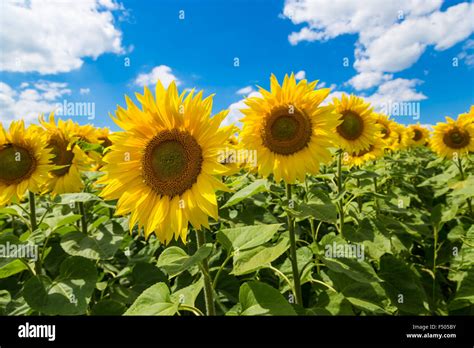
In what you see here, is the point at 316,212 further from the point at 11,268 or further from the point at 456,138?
the point at 456,138

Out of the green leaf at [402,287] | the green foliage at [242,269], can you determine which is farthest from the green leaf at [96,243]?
the green leaf at [402,287]

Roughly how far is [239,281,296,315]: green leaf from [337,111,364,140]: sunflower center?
294 cm

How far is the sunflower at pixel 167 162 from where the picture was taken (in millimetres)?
2012

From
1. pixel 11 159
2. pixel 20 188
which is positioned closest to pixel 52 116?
pixel 11 159

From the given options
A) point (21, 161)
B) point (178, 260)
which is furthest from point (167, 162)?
point (21, 161)

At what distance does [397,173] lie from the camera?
543 centimetres

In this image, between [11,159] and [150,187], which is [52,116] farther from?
[150,187]

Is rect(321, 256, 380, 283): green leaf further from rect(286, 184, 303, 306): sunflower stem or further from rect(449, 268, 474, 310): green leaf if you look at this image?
rect(449, 268, 474, 310): green leaf

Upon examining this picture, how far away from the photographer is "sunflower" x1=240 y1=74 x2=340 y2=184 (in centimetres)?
281

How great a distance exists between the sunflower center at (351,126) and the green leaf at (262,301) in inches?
116

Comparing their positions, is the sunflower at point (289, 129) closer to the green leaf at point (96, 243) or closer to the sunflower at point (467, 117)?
the green leaf at point (96, 243)

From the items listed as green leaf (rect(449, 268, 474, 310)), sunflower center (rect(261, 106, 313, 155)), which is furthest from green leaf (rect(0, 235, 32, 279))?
green leaf (rect(449, 268, 474, 310))
